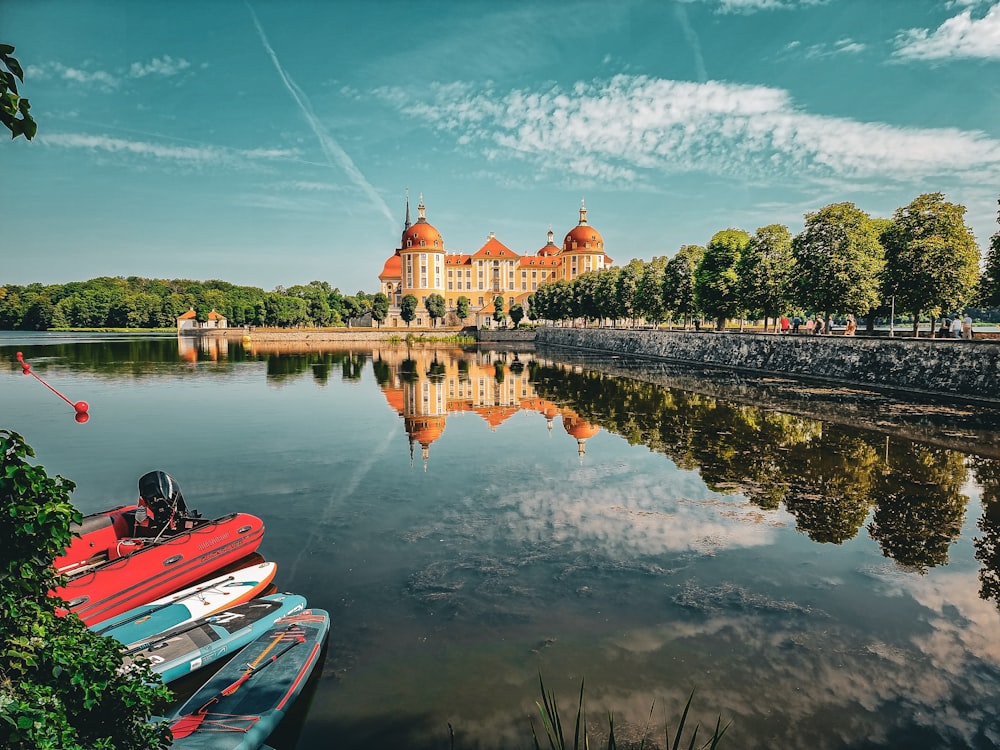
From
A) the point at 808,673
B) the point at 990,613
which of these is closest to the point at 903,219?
the point at 990,613

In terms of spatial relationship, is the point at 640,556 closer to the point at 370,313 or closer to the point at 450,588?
the point at 450,588

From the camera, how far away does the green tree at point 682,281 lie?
66.5m

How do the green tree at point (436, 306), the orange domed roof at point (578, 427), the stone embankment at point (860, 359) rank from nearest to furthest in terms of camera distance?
the orange domed roof at point (578, 427) → the stone embankment at point (860, 359) → the green tree at point (436, 306)

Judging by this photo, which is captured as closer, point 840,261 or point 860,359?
point 860,359

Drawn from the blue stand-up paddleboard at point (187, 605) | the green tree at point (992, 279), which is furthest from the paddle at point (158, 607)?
the green tree at point (992, 279)

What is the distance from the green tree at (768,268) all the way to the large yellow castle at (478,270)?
93.8 meters

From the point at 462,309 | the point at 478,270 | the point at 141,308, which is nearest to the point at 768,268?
the point at 462,309

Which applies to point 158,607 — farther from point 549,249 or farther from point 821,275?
point 549,249

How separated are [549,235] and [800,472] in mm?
162708

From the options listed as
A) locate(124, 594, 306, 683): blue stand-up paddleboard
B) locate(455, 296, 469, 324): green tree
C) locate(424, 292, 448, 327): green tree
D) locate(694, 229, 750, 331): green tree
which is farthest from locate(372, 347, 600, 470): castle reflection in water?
locate(455, 296, 469, 324): green tree

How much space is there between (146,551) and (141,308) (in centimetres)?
18623

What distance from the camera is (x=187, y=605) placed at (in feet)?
29.7

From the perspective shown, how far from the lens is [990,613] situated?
9570 mm

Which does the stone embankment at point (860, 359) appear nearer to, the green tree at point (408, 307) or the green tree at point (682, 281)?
the green tree at point (682, 281)
